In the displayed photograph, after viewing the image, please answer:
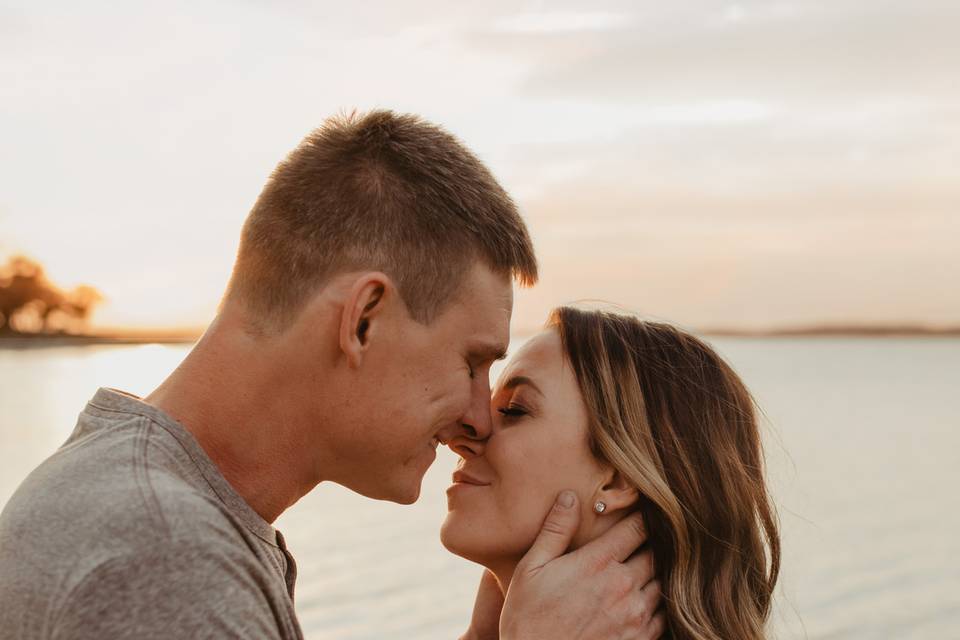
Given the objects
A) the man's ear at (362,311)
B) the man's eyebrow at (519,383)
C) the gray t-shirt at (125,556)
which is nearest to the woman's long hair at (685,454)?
the man's eyebrow at (519,383)

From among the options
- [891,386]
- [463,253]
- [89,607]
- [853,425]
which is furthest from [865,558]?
[891,386]

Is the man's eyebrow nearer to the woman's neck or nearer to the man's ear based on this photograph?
the woman's neck

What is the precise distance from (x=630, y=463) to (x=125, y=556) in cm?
195

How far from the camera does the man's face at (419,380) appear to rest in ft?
9.24

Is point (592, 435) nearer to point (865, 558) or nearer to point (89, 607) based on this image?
point (89, 607)

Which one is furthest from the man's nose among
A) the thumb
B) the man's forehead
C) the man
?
the thumb

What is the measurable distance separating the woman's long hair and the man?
0.79 feet

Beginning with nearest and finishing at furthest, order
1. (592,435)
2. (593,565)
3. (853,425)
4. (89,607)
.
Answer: (89,607) < (593,565) < (592,435) < (853,425)

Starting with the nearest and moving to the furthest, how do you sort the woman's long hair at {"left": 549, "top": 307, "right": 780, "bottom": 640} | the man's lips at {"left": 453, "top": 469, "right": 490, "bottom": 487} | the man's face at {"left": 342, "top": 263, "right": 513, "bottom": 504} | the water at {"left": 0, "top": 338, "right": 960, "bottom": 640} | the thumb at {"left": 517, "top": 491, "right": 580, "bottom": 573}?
the man's face at {"left": 342, "top": 263, "right": 513, "bottom": 504}
the thumb at {"left": 517, "top": 491, "right": 580, "bottom": 573}
the woman's long hair at {"left": 549, "top": 307, "right": 780, "bottom": 640}
the man's lips at {"left": 453, "top": 469, "right": 490, "bottom": 487}
the water at {"left": 0, "top": 338, "right": 960, "bottom": 640}

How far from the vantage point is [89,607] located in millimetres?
1944

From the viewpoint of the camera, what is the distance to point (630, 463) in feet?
11.7

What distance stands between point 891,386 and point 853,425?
20592 millimetres

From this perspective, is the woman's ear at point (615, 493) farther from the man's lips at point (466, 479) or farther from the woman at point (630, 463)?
the man's lips at point (466, 479)

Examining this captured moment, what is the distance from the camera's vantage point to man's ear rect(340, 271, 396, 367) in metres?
2.67
